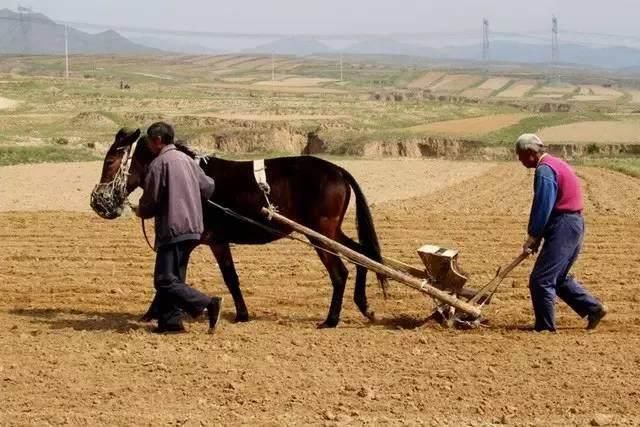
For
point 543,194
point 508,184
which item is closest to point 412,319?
point 543,194

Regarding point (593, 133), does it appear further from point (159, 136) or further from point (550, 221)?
point (159, 136)

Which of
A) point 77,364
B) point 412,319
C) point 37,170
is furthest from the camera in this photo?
point 37,170

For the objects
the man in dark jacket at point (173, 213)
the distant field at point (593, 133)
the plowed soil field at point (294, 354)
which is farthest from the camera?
the distant field at point (593, 133)

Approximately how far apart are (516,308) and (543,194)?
201 cm

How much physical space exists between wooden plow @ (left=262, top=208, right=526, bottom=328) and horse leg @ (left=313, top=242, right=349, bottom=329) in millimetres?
262

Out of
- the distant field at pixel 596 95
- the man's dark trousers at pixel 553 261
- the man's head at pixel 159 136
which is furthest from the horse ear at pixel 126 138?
the distant field at pixel 596 95

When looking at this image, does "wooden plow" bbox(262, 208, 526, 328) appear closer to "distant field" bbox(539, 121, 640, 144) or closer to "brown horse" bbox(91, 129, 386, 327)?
"brown horse" bbox(91, 129, 386, 327)

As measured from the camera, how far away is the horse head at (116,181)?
894 centimetres

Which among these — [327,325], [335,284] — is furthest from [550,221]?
[327,325]

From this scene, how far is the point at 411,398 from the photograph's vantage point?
6512 millimetres

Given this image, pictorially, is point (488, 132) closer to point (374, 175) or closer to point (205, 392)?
point (374, 175)

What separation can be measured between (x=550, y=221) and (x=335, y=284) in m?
2.10

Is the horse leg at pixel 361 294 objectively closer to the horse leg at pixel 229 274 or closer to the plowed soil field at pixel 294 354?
the plowed soil field at pixel 294 354

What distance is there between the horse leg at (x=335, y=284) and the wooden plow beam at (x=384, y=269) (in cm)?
25
